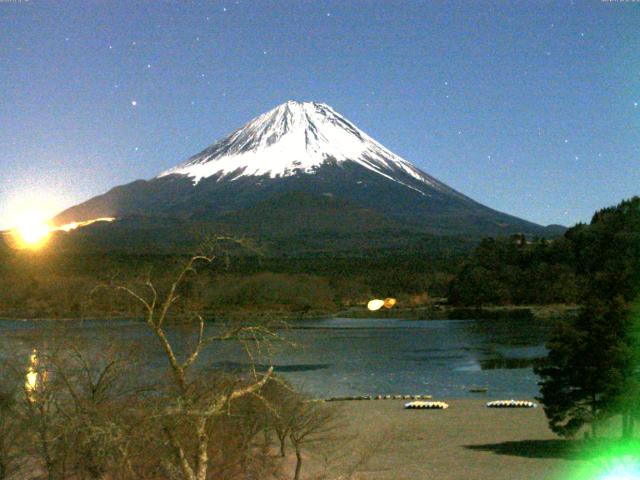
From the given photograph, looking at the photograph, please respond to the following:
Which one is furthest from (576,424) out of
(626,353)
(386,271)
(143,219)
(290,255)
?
(143,219)

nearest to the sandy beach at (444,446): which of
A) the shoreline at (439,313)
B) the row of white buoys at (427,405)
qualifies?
the row of white buoys at (427,405)

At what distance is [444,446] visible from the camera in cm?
2434

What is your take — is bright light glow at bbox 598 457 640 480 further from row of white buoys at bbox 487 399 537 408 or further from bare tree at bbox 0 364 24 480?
row of white buoys at bbox 487 399 537 408

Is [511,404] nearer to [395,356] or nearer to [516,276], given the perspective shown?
[395,356]

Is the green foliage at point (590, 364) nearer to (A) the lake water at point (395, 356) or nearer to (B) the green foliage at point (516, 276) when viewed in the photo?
(A) the lake water at point (395, 356)

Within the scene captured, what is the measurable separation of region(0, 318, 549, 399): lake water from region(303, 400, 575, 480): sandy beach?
4136 millimetres

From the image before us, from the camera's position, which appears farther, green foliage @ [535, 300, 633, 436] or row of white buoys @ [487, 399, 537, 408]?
row of white buoys @ [487, 399, 537, 408]

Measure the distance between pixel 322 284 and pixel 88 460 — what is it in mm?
103630

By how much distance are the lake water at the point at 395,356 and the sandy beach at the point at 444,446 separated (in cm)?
414

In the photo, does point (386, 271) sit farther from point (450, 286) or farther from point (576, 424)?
point (576, 424)

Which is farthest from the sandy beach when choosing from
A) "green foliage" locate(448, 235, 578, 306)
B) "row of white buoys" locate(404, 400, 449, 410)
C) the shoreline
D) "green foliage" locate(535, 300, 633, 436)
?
"green foliage" locate(448, 235, 578, 306)

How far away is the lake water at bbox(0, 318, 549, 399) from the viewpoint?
3872 cm

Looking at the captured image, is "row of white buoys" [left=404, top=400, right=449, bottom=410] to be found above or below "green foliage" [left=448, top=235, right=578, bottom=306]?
below

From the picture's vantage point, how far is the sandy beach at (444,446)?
19578mm
